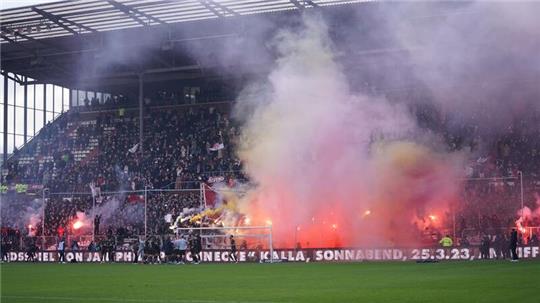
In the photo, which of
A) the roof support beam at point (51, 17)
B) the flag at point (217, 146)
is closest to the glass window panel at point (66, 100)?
the flag at point (217, 146)

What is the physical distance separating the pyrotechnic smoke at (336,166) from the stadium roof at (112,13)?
10.3 feet

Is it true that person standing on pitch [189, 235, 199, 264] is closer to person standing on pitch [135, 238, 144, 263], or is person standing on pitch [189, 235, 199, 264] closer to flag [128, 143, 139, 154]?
person standing on pitch [135, 238, 144, 263]

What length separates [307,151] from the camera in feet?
133

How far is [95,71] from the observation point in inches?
2178

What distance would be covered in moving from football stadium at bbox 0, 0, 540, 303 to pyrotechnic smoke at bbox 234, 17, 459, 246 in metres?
0.07

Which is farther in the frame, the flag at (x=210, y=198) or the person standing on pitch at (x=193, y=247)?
the flag at (x=210, y=198)

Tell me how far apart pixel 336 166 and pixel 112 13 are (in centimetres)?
1406

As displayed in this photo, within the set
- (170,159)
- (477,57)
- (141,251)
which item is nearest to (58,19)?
(170,159)

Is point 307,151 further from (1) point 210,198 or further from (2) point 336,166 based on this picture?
(1) point 210,198

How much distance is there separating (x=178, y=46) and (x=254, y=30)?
6.38m

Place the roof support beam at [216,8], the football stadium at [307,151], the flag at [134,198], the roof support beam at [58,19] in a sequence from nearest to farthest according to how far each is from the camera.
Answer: the football stadium at [307,151] → the roof support beam at [216,8] → the roof support beam at [58,19] → the flag at [134,198]

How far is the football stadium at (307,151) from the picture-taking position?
35.4 meters

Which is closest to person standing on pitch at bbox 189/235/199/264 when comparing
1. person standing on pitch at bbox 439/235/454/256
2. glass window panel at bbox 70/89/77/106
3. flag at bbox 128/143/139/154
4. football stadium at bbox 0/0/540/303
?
football stadium at bbox 0/0/540/303

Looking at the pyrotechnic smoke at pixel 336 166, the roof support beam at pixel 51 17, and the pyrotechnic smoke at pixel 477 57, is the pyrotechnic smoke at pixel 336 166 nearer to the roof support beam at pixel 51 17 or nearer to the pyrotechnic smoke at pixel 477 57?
the pyrotechnic smoke at pixel 477 57
